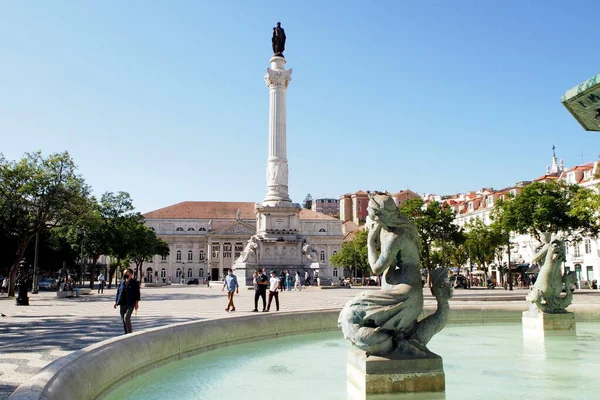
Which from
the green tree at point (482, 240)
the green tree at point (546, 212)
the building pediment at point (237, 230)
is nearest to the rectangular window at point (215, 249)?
the building pediment at point (237, 230)

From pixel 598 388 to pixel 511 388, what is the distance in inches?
41.5

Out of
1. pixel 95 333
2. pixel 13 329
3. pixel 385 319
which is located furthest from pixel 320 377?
pixel 13 329

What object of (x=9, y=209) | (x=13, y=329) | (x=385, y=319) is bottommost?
(x=13, y=329)

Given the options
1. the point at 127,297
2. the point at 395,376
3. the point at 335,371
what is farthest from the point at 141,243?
the point at 395,376

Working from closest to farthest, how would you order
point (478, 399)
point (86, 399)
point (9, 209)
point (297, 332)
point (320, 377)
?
point (86, 399) → point (478, 399) → point (320, 377) → point (297, 332) → point (9, 209)

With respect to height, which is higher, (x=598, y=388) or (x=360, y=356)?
(x=360, y=356)

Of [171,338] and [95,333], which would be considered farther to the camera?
[95,333]

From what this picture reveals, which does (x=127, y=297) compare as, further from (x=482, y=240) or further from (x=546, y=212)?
(x=482, y=240)

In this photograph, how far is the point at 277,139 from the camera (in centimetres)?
4819

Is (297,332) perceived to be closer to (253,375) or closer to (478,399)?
(253,375)

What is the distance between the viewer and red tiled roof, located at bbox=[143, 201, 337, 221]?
4306 inches

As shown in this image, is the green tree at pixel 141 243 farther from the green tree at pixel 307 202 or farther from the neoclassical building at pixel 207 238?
the green tree at pixel 307 202

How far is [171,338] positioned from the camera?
840 centimetres


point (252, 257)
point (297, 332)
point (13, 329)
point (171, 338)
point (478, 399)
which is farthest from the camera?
point (252, 257)
